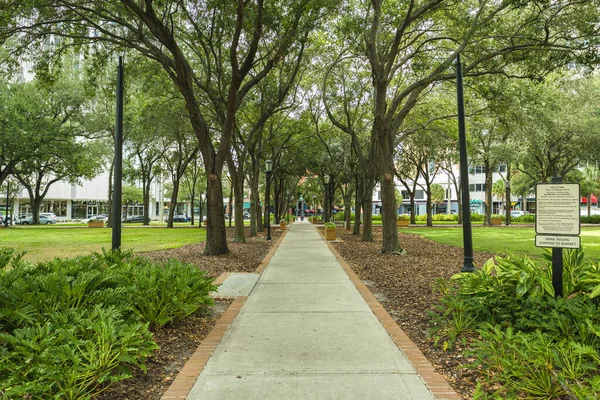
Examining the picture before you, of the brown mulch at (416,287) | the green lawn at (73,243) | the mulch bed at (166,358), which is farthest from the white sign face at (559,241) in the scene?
the green lawn at (73,243)

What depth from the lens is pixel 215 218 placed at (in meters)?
13.0

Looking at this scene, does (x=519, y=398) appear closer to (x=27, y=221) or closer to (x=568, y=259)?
(x=568, y=259)

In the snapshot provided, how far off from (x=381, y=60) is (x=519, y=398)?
12.3 meters

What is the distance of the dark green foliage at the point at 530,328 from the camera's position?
3291 millimetres

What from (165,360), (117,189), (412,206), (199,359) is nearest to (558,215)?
(199,359)

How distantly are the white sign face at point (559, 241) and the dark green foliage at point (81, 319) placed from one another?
4.34 meters

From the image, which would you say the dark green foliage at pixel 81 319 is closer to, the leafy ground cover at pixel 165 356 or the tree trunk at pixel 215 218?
the leafy ground cover at pixel 165 356

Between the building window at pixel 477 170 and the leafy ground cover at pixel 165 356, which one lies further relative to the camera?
the building window at pixel 477 170

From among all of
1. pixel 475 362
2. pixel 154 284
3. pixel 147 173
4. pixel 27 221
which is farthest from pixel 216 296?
pixel 27 221

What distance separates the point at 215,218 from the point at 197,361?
9.01 m

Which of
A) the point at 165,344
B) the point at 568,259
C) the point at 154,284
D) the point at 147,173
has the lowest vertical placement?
the point at 165,344

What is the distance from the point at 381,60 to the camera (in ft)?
45.1

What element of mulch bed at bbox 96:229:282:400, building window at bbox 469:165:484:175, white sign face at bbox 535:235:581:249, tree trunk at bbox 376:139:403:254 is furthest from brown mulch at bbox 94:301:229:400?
building window at bbox 469:165:484:175

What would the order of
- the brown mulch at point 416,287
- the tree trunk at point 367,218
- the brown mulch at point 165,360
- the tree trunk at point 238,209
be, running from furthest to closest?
the tree trunk at point 367,218, the tree trunk at point 238,209, the brown mulch at point 416,287, the brown mulch at point 165,360
